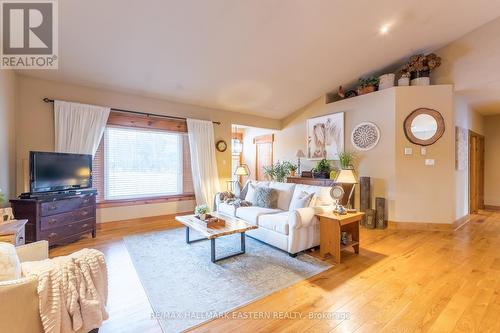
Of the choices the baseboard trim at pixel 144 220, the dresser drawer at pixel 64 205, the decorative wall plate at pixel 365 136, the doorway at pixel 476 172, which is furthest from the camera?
the doorway at pixel 476 172

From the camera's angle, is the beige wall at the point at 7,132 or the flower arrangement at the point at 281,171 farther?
the flower arrangement at the point at 281,171

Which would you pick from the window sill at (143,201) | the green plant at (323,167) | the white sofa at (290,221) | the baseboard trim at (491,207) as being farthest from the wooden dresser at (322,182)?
the baseboard trim at (491,207)

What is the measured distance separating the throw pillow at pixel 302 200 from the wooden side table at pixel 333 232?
0.42 metres

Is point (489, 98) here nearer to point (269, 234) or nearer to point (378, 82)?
point (378, 82)

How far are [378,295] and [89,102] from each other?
522 centimetres

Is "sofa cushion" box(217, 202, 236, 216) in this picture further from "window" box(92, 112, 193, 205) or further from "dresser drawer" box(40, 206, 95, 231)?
"dresser drawer" box(40, 206, 95, 231)

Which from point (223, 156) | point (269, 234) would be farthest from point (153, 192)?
point (269, 234)

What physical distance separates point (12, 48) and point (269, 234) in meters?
4.38

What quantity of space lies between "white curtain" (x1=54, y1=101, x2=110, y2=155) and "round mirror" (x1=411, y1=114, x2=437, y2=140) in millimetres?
5850

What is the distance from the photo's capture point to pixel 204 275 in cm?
261

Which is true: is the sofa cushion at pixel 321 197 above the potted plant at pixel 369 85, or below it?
below

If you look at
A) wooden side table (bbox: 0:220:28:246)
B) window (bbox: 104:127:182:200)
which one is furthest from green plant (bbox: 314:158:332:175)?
wooden side table (bbox: 0:220:28:246)

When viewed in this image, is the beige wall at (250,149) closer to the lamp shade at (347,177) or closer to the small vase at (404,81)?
the small vase at (404,81)

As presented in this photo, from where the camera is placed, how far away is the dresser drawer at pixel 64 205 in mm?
3167
